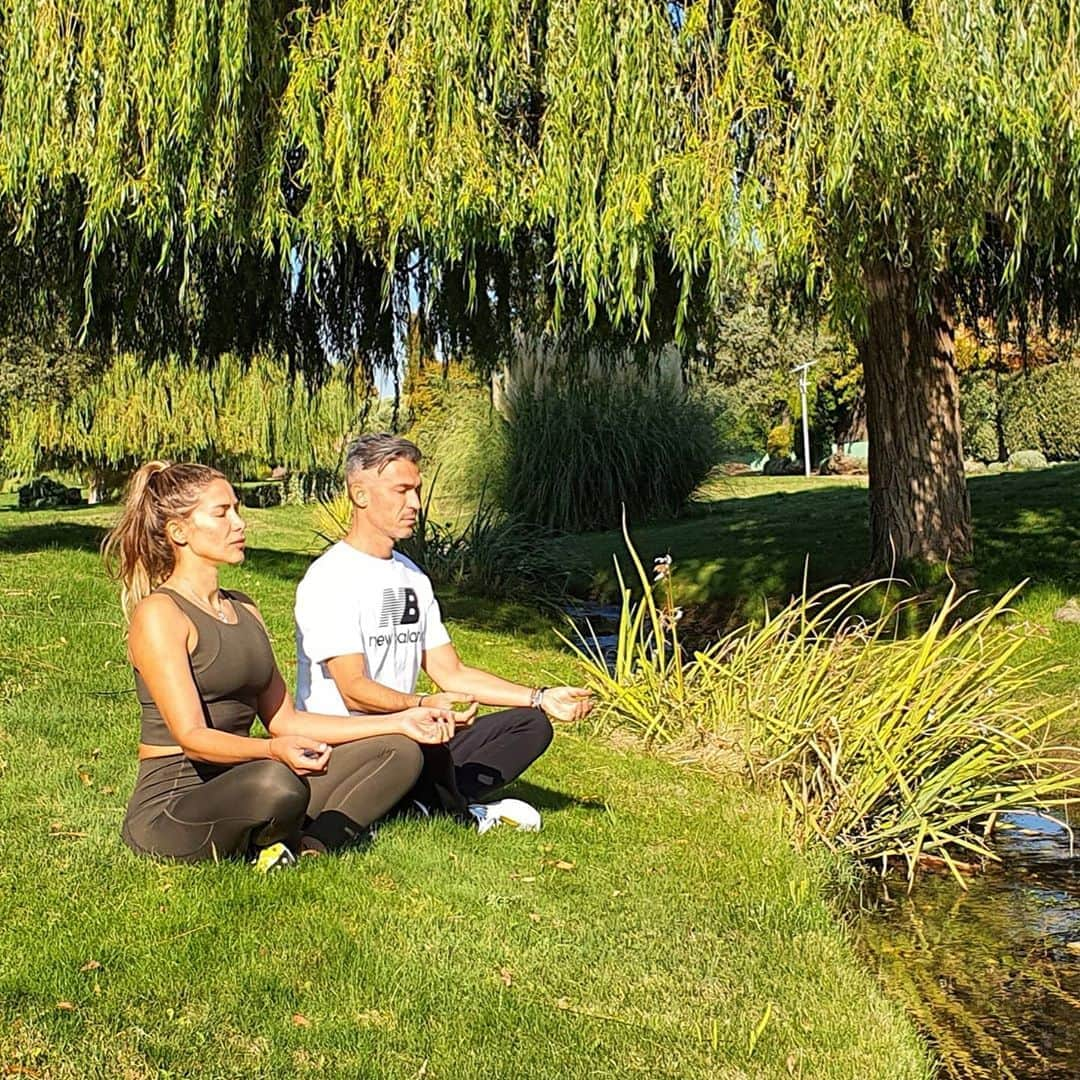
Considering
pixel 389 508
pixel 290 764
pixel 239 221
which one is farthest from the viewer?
pixel 239 221

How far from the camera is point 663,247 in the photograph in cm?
928

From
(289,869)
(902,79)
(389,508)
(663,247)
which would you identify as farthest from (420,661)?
(663,247)

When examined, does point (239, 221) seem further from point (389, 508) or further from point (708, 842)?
point (708, 842)

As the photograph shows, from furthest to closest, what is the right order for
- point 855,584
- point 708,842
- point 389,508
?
point 855,584, point 708,842, point 389,508

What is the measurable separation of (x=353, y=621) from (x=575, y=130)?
13.5 feet

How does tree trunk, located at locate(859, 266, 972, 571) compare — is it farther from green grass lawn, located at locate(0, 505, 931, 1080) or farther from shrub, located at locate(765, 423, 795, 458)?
shrub, located at locate(765, 423, 795, 458)

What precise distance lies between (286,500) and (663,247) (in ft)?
83.3

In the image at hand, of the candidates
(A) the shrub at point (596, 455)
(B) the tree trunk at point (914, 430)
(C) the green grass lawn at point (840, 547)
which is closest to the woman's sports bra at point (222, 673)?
(C) the green grass lawn at point (840, 547)

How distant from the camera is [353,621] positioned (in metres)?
4.93

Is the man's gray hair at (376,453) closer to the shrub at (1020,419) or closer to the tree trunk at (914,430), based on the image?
the tree trunk at (914,430)

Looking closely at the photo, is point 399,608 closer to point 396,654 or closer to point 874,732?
point 396,654

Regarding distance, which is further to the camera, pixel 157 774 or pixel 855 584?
pixel 855 584

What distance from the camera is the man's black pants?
17.1 feet

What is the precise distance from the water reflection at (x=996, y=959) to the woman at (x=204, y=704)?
1723 millimetres
